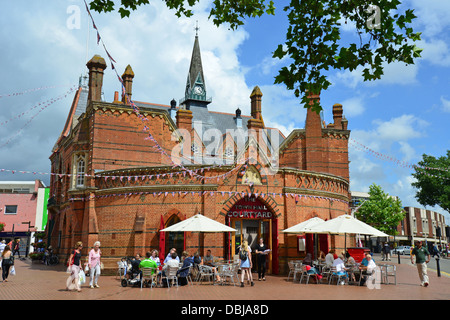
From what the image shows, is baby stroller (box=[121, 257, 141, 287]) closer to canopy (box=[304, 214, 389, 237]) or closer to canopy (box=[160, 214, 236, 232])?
canopy (box=[160, 214, 236, 232])

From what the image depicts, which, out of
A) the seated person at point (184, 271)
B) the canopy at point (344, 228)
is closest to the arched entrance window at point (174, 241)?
the seated person at point (184, 271)

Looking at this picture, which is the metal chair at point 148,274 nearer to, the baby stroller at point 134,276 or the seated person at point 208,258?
the baby stroller at point 134,276

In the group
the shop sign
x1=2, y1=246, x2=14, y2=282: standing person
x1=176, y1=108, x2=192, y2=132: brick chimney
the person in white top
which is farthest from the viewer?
x1=176, y1=108, x2=192, y2=132: brick chimney

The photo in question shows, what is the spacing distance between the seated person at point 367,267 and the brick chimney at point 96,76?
1889cm

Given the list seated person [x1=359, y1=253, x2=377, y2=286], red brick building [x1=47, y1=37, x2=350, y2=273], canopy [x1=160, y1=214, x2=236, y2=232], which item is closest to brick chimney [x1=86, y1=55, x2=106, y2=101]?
red brick building [x1=47, y1=37, x2=350, y2=273]

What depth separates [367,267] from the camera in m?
14.2

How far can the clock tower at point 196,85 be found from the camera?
2088 inches

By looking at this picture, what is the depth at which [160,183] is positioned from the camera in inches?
763

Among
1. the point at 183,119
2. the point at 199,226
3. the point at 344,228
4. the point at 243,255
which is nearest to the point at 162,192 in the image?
the point at 199,226

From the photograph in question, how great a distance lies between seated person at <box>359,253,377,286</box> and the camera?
46.5 ft

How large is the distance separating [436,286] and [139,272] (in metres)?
11.0

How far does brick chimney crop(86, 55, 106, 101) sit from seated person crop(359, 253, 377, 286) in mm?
18889
